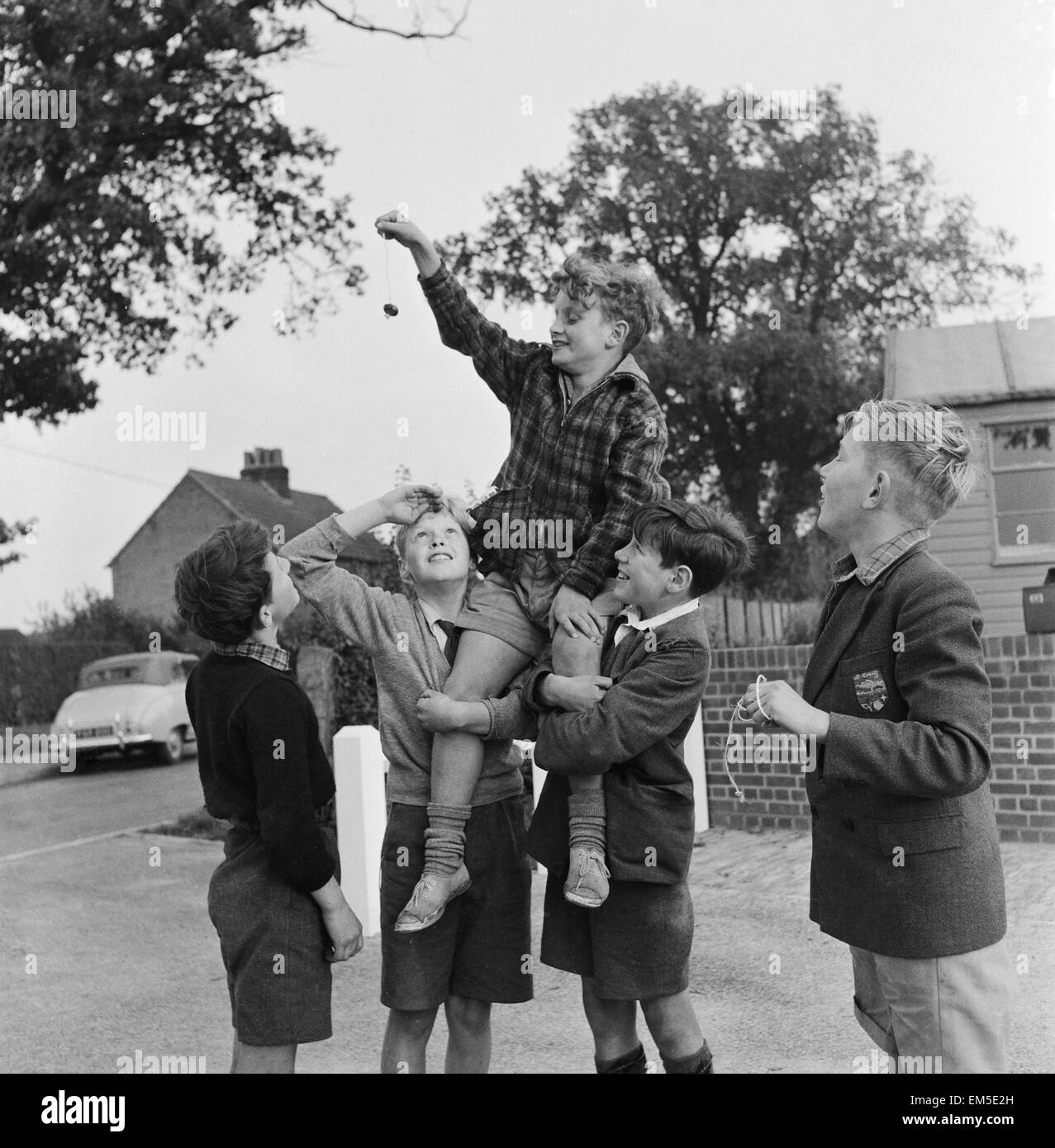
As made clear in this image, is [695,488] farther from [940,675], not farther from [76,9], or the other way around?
[940,675]

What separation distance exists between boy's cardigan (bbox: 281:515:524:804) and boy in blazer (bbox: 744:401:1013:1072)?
570mm

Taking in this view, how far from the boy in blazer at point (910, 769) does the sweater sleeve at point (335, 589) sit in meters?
0.77

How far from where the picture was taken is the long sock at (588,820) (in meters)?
2.16

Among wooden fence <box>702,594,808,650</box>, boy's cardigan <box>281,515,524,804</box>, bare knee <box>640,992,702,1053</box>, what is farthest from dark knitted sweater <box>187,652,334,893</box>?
wooden fence <box>702,594,808,650</box>

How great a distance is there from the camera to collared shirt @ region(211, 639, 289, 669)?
2.16 m

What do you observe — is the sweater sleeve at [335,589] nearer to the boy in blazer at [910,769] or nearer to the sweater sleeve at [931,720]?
the boy in blazer at [910,769]

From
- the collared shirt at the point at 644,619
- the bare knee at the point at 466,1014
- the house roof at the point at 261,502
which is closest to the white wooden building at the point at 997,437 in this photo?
the house roof at the point at 261,502

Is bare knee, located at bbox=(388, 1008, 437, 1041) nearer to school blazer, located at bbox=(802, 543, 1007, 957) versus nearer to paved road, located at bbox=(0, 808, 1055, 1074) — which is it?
school blazer, located at bbox=(802, 543, 1007, 957)

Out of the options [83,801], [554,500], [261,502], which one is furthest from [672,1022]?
[83,801]

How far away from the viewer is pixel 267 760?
2.04m

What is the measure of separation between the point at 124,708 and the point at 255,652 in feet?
13.0
